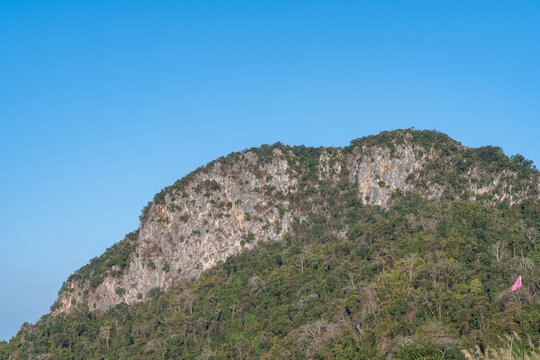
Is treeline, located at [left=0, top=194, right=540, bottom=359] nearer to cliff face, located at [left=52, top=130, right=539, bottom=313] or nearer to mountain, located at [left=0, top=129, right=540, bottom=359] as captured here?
mountain, located at [left=0, top=129, right=540, bottom=359]

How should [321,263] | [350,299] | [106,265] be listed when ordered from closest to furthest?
[350,299], [321,263], [106,265]

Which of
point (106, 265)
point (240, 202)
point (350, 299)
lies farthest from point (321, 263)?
point (106, 265)

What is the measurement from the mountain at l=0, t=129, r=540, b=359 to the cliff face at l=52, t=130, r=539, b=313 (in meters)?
0.26

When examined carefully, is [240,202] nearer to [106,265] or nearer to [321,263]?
[106,265]

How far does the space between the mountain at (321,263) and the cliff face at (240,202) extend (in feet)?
0.85

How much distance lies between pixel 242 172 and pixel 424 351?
85550 mm

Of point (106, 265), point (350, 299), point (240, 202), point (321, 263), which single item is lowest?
point (350, 299)

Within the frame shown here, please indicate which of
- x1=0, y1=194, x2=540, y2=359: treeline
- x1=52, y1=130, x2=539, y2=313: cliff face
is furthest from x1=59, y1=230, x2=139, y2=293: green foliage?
x1=0, y1=194, x2=540, y2=359: treeline

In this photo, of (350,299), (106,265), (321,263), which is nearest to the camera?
(350,299)

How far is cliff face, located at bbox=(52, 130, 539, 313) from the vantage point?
444 feet

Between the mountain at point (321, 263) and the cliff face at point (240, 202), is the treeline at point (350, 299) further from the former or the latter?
the cliff face at point (240, 202)

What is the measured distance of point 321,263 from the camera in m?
115

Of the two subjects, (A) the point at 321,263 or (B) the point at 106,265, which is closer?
(A) the point at 321,263

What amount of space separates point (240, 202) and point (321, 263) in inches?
1205
